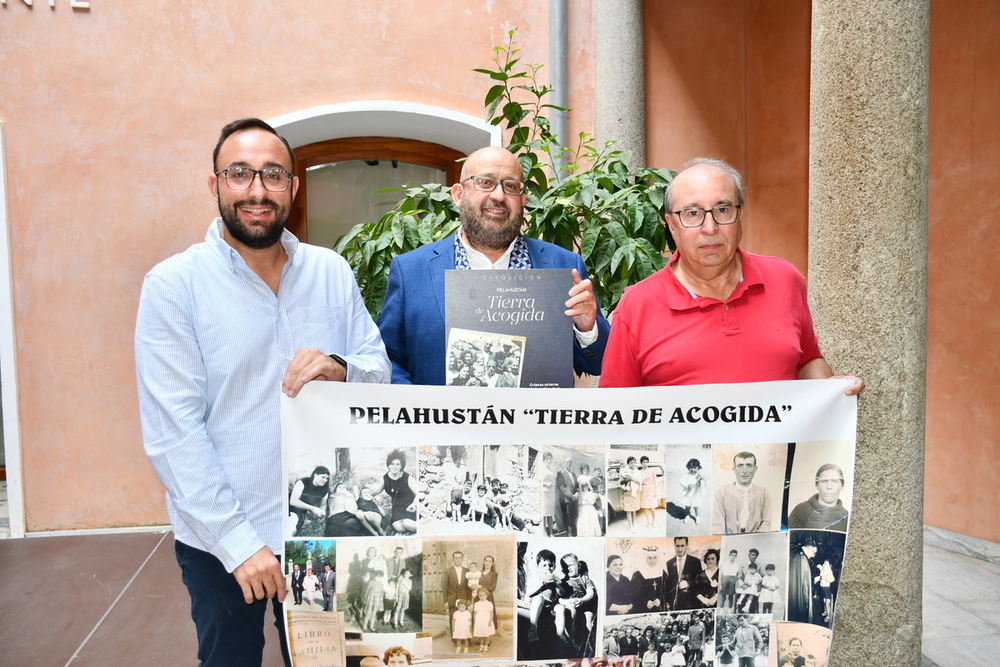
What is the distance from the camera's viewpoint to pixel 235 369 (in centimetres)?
175

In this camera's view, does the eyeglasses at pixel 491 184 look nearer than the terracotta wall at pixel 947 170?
Yes

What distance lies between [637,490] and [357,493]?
0.60 meters

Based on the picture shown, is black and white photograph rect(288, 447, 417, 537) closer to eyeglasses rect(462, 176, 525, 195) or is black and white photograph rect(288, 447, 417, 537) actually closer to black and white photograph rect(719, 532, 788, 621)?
black and white photograph rect(719, 532, 788, 621)

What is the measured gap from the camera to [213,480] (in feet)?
5.41

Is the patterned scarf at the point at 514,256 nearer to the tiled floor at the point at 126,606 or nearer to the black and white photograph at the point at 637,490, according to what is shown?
the black and white photograph at the point at 637,490

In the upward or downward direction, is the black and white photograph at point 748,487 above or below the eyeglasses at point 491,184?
below

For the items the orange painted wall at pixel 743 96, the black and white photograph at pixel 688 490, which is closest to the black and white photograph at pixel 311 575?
the black and white photograph at pixel 688 490

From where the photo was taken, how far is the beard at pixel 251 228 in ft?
5.87

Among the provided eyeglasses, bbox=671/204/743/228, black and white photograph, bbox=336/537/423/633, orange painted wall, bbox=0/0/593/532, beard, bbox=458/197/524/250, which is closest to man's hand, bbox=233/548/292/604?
black and white photograph, bbox=336/537/423/633

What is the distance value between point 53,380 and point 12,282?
0.72 m

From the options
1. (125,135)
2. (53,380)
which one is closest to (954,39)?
(125,135)

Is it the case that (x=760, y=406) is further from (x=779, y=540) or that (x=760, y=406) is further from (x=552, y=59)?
(x=552, y=59)

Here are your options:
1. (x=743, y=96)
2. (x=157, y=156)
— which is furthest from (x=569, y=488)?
(x=743, y=96)

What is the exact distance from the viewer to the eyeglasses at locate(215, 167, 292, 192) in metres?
1.78
